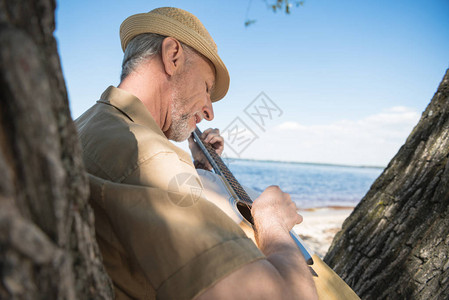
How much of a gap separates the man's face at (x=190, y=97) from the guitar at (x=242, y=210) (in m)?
0.33

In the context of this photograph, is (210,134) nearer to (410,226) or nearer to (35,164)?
(410,226)

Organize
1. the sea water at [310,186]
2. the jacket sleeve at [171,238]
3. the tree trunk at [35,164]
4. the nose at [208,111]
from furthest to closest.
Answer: the sea water at [310,186]
the nose at [208,111]
the jacket sleeve at [171,238]
the tree trunk at [35,164]

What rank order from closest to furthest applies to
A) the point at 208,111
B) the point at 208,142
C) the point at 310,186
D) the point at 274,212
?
the point at 274,212
the point at 208,111
the point at 208,142
the point at 310,186

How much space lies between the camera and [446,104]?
1.66m

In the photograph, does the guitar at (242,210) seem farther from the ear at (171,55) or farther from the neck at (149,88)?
the ear at (171,55)

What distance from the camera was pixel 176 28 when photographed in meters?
1.67

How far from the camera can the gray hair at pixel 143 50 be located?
170 centimetres

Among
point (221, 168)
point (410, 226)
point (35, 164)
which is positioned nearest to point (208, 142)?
point (221, 168)

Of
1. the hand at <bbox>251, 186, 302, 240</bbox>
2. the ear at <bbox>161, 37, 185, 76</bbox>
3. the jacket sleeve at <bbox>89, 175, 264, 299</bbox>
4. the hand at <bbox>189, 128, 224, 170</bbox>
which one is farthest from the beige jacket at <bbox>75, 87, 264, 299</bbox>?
the hand at <bbox>189, 128, 224, 170</bbox>

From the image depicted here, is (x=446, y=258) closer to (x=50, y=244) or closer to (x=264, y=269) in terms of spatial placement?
(x=264, y=269)

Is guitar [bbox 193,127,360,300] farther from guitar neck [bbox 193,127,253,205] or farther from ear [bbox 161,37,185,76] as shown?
ear [bbox 161,37,185,76]

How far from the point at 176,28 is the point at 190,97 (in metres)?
0.41

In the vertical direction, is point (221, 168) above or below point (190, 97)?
below

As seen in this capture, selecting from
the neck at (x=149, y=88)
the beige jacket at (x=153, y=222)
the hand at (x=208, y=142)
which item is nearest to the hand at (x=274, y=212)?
the beige jacket at (x=153, y=222)
